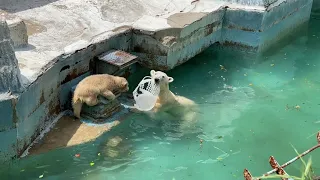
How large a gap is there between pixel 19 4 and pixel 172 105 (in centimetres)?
340

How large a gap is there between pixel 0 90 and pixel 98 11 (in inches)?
129

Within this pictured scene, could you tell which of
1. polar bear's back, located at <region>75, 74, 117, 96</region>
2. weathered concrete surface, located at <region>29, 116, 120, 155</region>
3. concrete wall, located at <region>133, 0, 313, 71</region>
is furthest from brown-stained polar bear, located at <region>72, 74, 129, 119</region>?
concrete wall, located at <region>133, 0, 313, 71</region>

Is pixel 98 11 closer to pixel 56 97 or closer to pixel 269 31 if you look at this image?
pixel 56 97

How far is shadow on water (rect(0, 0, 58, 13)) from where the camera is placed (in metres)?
8.09

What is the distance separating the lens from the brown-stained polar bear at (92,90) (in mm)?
6438

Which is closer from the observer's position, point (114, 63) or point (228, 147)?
point (228, 147)

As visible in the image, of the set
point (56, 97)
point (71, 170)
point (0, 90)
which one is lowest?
point (71, 170)

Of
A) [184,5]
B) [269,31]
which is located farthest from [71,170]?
[269,31]

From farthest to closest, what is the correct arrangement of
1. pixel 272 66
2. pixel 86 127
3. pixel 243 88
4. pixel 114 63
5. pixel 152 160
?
pixel 272 66 → pixel 243 88 → pixel 114 63 → pixel 86 127 → pixel 152 160

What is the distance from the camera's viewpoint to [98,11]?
838 cm

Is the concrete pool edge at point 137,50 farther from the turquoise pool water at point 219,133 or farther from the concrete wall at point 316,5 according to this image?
the concrete wall at point 316,5

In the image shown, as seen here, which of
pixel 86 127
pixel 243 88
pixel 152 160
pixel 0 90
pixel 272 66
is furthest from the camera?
pixel 272 66

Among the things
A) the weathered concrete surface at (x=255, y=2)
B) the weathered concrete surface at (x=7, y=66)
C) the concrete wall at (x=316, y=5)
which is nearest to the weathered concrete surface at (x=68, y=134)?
the weathered concrete surface at (x=7, y=66)

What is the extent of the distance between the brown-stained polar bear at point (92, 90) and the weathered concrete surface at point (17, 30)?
1.03 metres
